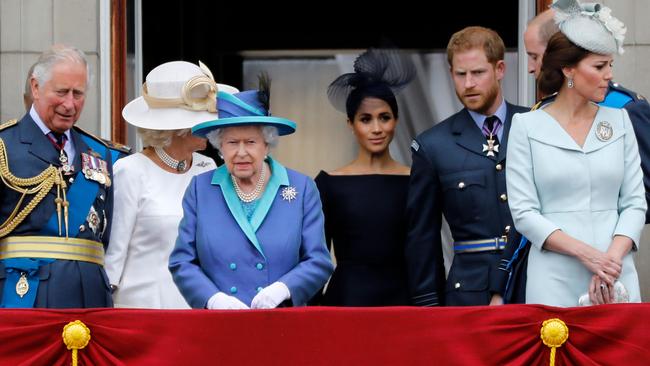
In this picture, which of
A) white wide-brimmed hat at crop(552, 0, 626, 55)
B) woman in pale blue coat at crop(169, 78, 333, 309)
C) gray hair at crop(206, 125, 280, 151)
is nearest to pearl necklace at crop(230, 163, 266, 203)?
woman in pale blue coat at crop(169, 78, 333, 309)

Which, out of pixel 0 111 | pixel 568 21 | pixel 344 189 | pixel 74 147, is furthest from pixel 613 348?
pixel 0 111

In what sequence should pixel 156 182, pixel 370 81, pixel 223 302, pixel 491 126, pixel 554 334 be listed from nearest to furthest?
1. pixel 554 334
2. pixel 223 302
3. pixel 491 126
4. pixel 156 182
5. pixel 370 81

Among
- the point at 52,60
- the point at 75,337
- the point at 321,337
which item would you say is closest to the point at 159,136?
the point at 52,60

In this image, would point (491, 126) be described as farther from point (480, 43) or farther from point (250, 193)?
point (250, 193)

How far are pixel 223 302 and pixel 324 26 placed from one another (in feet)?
16.4

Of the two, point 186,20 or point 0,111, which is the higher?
point 186,20

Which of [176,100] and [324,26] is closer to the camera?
[176,100]

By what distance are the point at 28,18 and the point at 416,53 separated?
10.7 feet

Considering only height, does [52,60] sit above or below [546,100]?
above

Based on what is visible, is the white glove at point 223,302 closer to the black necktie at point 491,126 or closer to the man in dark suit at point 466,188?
the man in dark suit at point 466,188

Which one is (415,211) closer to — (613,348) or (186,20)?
(613,348)

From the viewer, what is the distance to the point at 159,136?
632 centimetres

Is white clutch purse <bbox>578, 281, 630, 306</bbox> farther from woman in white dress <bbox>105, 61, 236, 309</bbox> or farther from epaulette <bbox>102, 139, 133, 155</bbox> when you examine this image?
epaulette <bbox>102, 139, 133, 155</bbox>

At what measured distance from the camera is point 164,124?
20.6ft
